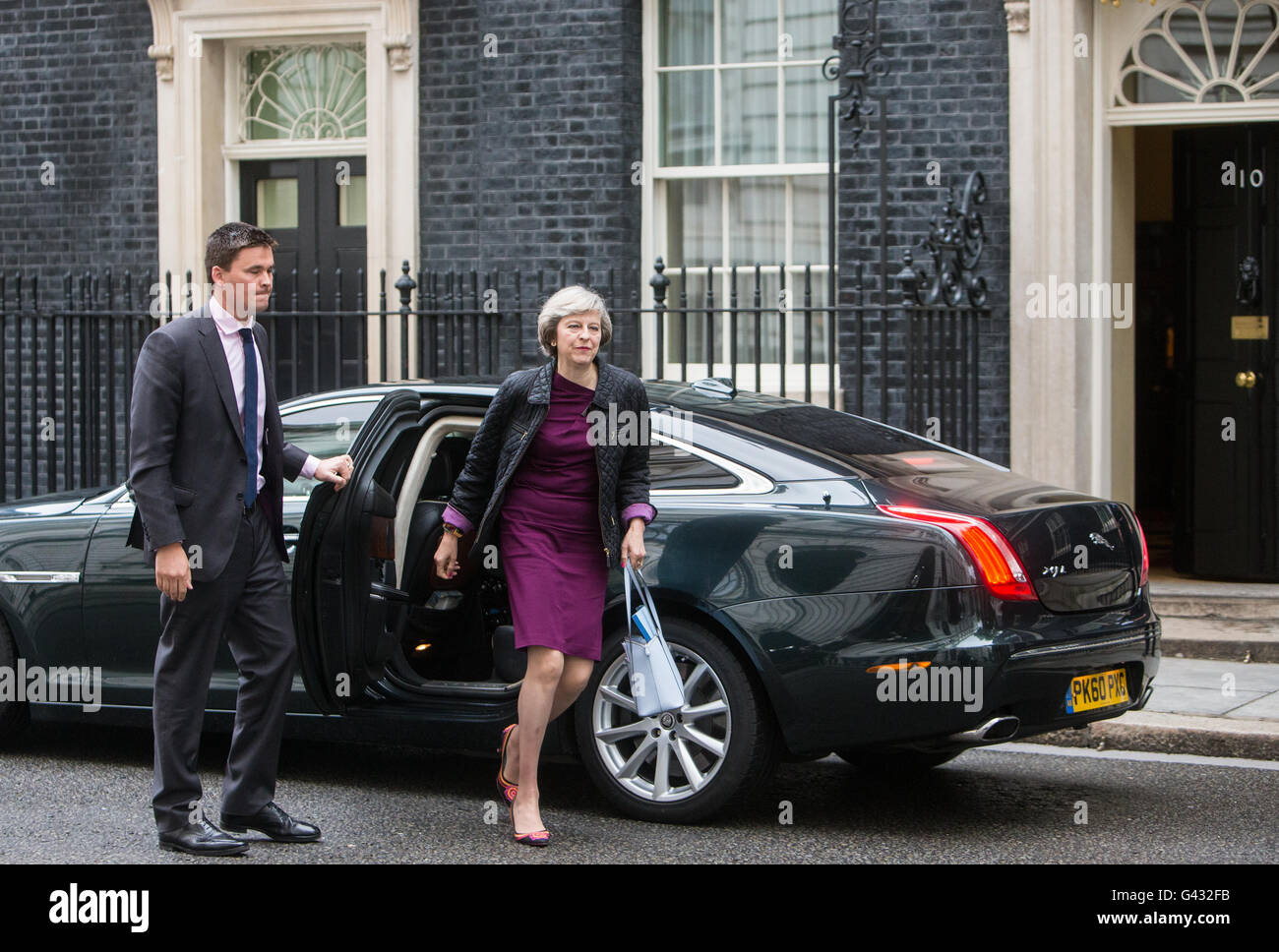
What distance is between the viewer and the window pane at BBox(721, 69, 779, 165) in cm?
1173

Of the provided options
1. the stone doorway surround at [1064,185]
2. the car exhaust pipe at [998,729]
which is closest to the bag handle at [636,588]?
the car exhaust pipe at [998,729]

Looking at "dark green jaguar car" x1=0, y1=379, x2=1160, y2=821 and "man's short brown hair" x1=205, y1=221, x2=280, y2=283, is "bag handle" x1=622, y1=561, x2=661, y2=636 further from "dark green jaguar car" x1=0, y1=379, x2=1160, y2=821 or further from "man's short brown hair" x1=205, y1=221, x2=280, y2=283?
"man's short brown hair" x1=205, y1=221, x2=280, y2=283

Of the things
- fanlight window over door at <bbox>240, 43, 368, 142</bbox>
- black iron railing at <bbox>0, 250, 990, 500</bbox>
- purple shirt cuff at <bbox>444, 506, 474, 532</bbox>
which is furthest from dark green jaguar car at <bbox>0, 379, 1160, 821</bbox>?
fanlight window over door at <bbox>240, 43, 368, 142</bbox>

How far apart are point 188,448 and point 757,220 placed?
22.1 ft

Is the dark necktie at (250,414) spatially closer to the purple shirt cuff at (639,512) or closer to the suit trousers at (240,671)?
the suit trousers at (240,671)

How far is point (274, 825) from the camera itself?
5.86 meters

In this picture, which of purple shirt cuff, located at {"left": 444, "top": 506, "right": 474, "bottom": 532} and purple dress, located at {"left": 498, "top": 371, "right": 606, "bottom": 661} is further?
purple shirt cuff, located at {"left": 444, "top": 506, "right": 474, "bottom": 532}

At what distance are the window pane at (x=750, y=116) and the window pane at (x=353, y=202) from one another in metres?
Answer: 2.60

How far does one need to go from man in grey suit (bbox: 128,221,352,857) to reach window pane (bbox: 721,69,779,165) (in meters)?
6.48

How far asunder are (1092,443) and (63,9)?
25.7 ft

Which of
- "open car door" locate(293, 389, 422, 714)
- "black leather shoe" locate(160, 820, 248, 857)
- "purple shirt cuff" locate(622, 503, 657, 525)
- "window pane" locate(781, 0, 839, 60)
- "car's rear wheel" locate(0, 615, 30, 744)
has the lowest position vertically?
"black leather shoe" locate(160, 820, 248, 857)

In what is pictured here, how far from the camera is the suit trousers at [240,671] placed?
566cm

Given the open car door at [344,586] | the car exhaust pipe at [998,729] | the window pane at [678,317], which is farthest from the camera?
the window pane at [678,317]

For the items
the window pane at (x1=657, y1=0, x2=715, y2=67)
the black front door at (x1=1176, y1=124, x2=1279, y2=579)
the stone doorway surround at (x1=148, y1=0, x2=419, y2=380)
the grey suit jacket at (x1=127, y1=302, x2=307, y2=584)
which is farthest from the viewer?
the stone doorway surround at (x1=148, y1=0, x2=419, y2=380)
